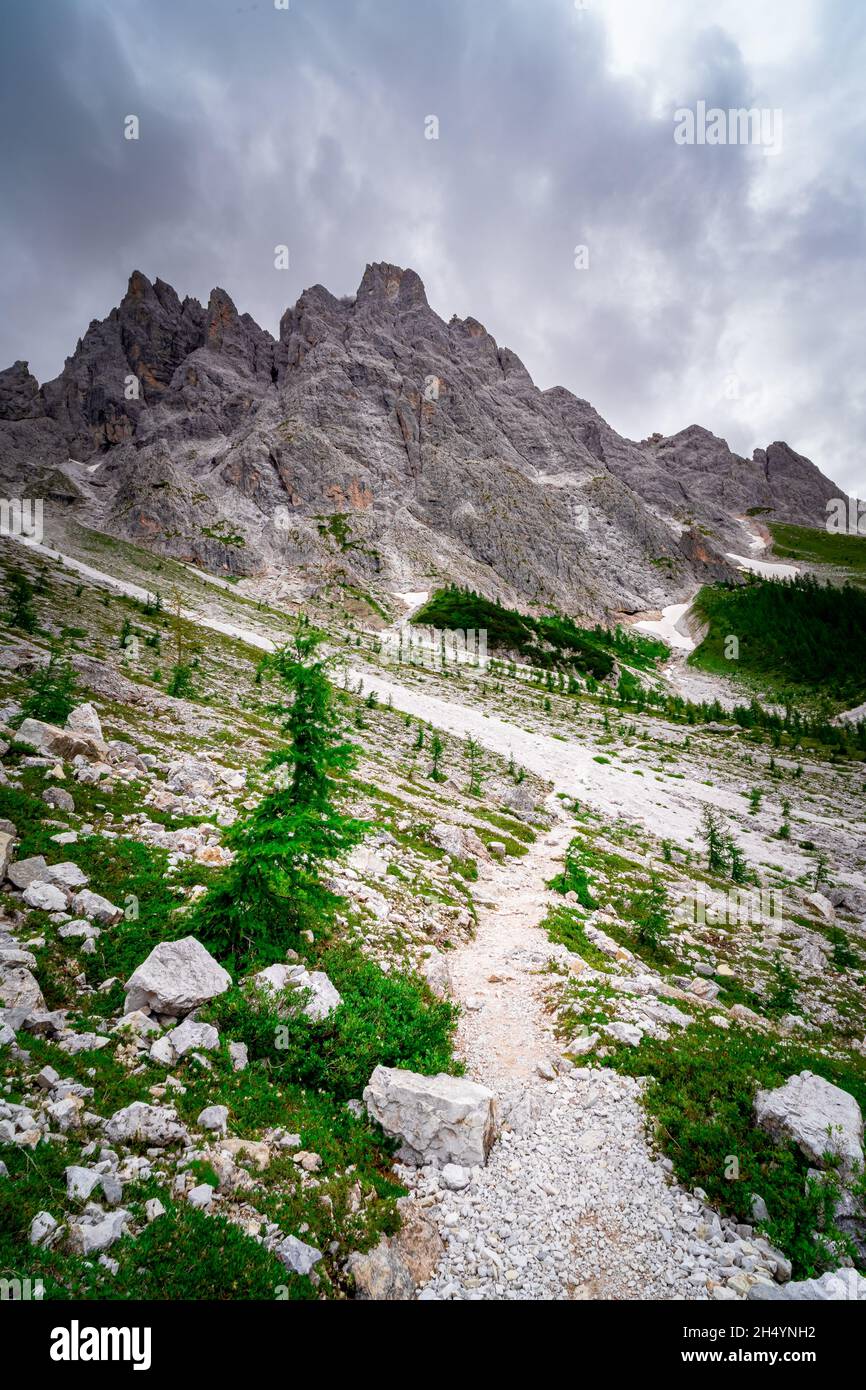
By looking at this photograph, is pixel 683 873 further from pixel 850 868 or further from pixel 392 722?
pixel 392 722

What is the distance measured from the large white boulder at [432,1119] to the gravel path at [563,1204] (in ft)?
0.80

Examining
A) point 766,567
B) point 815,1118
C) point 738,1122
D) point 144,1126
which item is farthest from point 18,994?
point 766,567

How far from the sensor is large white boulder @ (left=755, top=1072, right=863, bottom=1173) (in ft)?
22.2

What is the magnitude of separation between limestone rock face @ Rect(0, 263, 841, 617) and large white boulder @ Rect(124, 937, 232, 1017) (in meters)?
116

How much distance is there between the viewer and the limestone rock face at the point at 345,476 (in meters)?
125

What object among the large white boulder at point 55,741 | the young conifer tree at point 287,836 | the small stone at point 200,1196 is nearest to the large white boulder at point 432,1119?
the small stone at point 200,1196

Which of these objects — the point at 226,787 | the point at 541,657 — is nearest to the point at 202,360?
the point at 541,657

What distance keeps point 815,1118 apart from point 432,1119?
534 centimetres

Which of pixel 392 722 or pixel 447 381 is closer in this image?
pixel 392 722

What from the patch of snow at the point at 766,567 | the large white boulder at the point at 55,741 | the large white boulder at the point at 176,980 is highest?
the patch of snow at the point at 766,567

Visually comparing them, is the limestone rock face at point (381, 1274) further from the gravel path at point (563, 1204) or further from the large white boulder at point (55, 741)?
the large white boulder at point (55, 741)

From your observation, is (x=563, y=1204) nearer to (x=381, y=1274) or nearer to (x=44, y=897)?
(x=381, y=1274)

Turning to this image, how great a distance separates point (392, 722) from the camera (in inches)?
1626

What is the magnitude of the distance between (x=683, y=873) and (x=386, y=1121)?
759 inches
